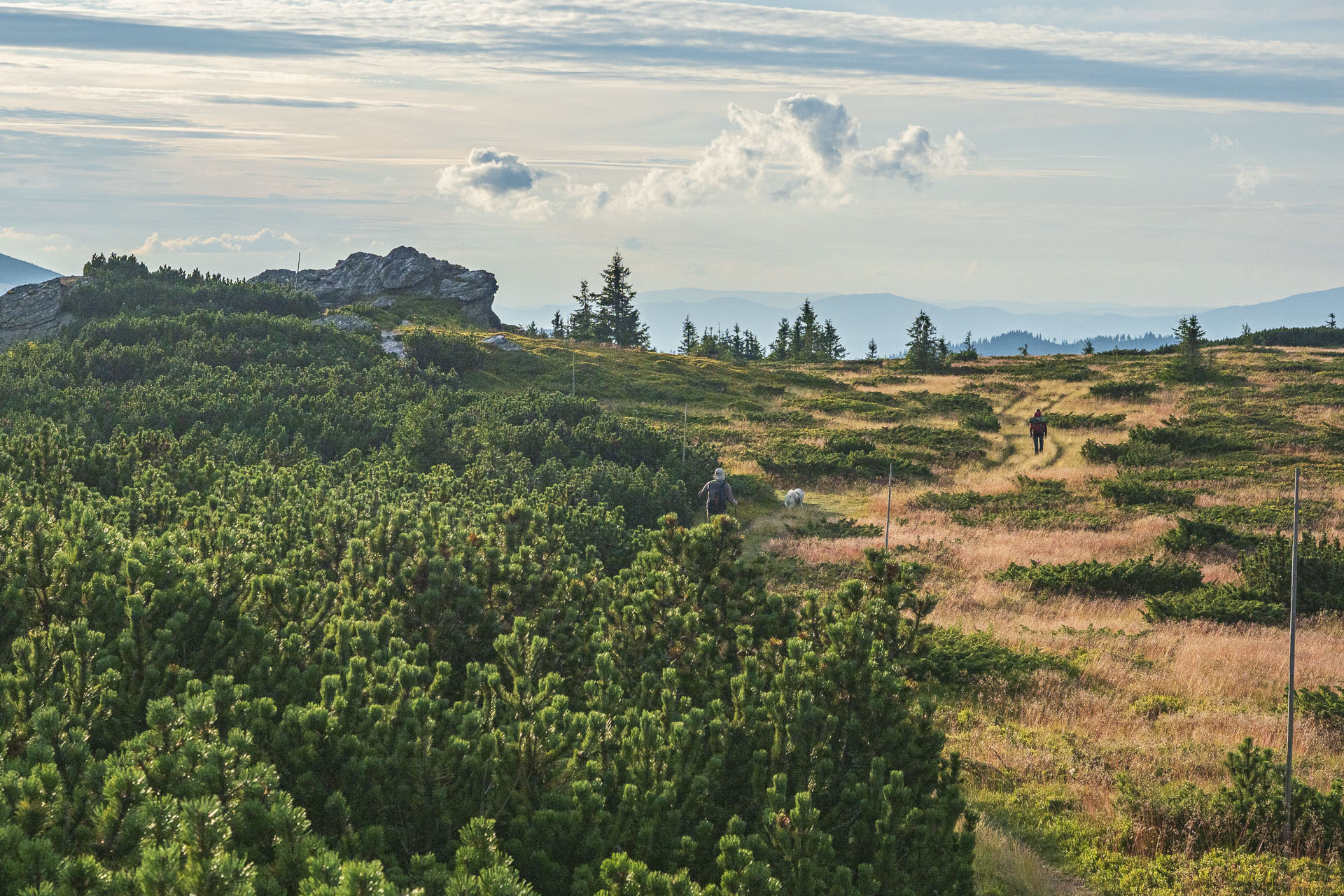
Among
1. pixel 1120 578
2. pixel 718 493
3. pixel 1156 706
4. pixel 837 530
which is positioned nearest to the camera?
pixel 1156 706

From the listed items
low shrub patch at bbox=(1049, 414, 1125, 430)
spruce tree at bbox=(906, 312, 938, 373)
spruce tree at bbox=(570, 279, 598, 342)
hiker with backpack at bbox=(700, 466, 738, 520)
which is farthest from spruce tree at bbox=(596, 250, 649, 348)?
hiker with backpack at bbox=(700, 466, 738, 520)

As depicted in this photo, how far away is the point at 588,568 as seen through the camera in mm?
13242

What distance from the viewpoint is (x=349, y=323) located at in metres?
54.4

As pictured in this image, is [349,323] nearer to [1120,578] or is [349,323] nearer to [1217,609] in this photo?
[1120,578]

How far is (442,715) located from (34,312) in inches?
2283

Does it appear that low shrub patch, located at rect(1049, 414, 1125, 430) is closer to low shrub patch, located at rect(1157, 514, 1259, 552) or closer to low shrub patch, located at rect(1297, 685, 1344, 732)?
low shrub patch, located at rect(1157, 514, 1259, 552)

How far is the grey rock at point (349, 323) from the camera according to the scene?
52.9 m

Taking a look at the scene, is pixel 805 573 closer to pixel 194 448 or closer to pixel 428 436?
pixel 428 436

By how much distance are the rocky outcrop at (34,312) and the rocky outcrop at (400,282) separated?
19104mm

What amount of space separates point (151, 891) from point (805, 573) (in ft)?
54.7

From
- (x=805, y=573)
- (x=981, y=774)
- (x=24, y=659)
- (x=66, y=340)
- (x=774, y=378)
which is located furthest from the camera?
(x=774, y=378)

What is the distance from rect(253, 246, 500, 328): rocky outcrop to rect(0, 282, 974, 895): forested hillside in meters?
63.7

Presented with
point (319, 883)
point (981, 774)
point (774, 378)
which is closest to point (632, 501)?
point (981, 774)

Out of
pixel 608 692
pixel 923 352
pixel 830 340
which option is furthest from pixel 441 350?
pixel 830 340
